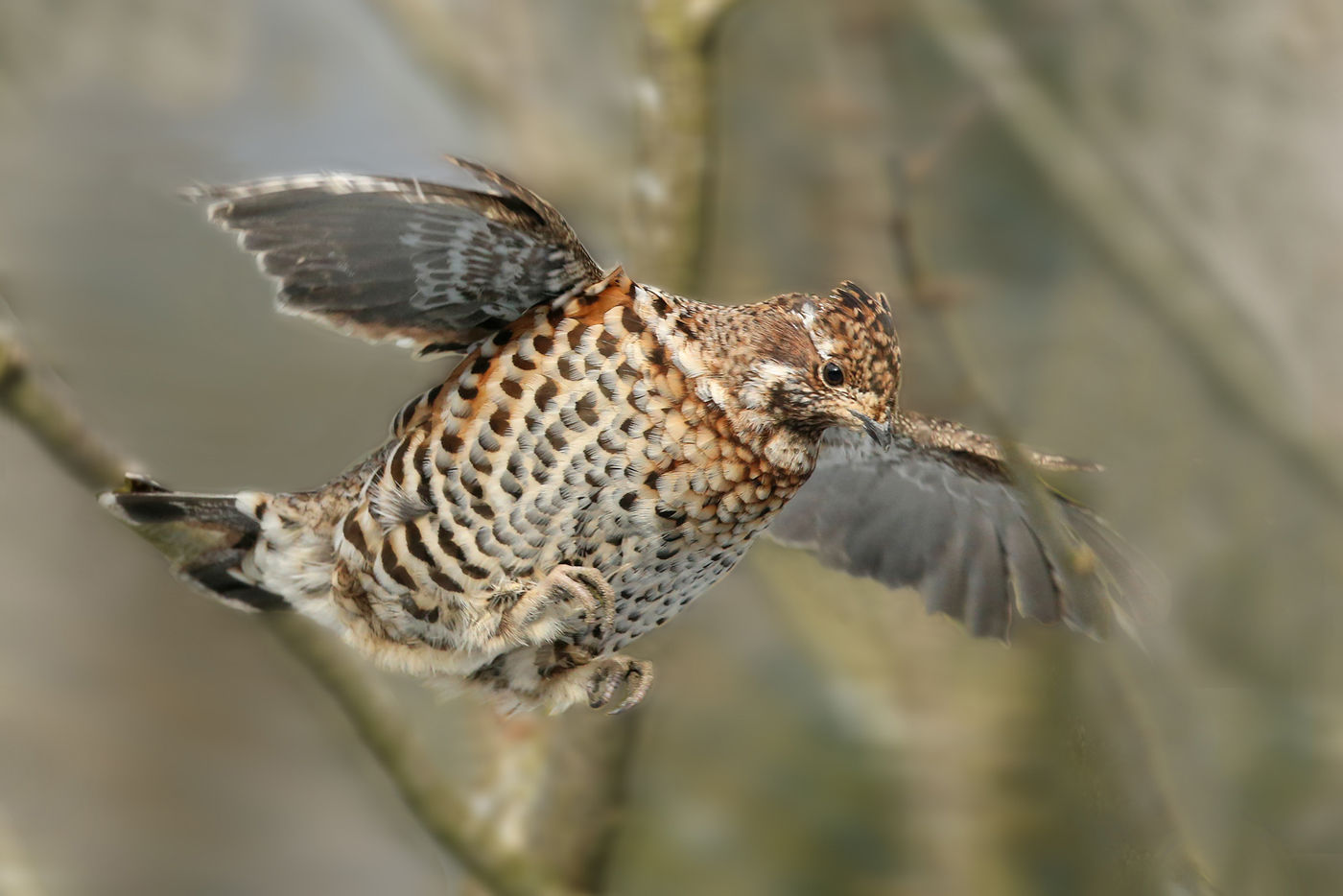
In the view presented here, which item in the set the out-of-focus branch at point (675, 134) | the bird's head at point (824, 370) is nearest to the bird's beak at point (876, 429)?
the bird's head at point (824, 370)

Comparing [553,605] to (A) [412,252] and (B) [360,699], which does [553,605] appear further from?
(B) [360,699]

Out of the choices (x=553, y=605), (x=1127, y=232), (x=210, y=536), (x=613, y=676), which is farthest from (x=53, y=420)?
(x=1127, y=232)

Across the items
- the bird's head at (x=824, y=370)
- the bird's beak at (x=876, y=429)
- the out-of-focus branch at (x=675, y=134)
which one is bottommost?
the bird's beak at (x=876, y=429)

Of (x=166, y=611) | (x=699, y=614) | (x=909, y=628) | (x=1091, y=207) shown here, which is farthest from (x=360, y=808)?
(x=1091, y=207)

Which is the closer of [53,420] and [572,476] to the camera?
[572,476]

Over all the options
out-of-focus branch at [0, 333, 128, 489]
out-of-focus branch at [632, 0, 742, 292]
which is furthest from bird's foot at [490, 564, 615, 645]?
out-of-focus branch at [632, 0, 742, 292]

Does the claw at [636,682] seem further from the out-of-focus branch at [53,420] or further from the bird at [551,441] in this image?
the out-of-focus branch at [53,420]

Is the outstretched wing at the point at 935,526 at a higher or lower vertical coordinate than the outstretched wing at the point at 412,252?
lower

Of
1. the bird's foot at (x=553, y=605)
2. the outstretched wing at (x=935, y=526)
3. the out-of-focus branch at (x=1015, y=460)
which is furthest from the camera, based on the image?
the outstretched wing at (x=935, y=526)
